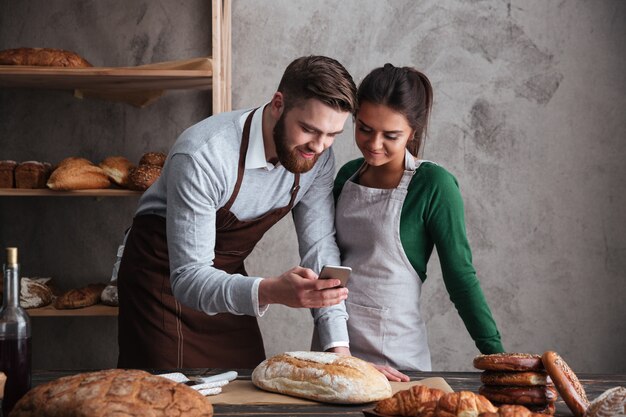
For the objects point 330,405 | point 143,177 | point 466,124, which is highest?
point 466,124

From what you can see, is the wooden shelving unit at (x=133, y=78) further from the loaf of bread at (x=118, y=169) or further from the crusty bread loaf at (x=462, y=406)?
the crusty bread loaf at (x=462, y=406)

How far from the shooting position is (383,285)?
2158mm

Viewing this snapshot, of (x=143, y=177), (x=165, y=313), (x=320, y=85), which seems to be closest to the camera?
(x=320, y=85)

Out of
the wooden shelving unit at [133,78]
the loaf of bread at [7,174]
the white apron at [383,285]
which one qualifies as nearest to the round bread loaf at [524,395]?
the white apron at [383,285]

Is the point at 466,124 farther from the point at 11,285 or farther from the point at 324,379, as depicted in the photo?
the point at 11,285

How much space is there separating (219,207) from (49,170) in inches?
50.8

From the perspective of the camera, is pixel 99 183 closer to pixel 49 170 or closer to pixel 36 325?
pixel 49 170

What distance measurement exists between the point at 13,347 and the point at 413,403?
0.74 meters

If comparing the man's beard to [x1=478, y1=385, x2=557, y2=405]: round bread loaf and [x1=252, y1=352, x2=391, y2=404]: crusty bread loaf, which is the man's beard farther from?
[x1=478, y1=385, x2=557, y2=405]: round bread loaf

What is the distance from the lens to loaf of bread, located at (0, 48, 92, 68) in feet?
9.75

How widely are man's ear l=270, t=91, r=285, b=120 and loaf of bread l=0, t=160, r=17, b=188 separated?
149 centimetres

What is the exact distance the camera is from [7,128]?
336 centimetres

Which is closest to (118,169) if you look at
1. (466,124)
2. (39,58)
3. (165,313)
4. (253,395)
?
(39,58)

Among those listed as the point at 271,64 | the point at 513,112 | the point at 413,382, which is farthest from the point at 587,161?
the point at 413,382
